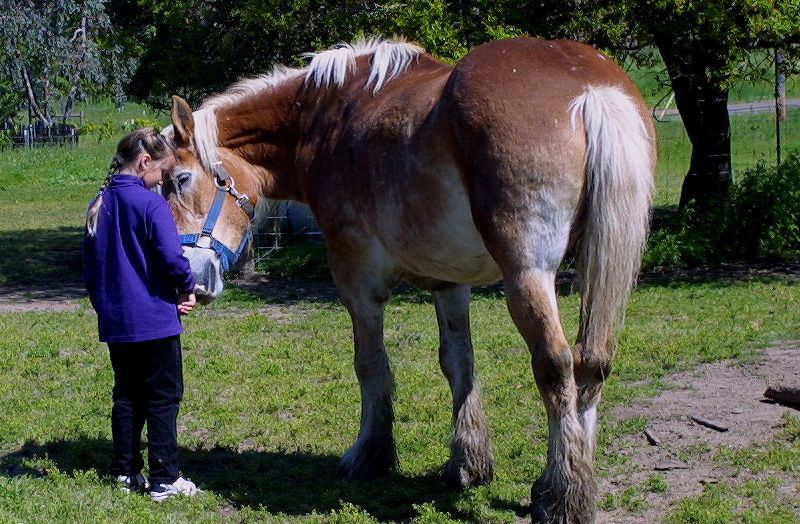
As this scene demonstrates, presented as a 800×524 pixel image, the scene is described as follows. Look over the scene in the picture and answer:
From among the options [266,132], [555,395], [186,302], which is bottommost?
[555,395]

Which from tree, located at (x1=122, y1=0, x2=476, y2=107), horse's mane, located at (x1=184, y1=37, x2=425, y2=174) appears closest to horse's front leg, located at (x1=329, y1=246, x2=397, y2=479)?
horse's mane, located at (x1=184, y1=37, x2=425, y2=174)

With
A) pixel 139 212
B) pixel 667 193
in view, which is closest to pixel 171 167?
pixel 139 212

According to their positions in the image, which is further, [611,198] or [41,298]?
[41,298]

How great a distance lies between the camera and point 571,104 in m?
3.96

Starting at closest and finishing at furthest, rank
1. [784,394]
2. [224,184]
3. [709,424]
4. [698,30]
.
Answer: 1. [224,184]
2. [709,424]
3. [784,394]
4. [698,30]

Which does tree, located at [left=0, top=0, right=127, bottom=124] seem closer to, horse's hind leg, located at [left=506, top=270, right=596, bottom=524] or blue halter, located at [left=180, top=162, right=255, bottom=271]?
blue halter, located at [left=180, top=162, right=255, bottom=271]

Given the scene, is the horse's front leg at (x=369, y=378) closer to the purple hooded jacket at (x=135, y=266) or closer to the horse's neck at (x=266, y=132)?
the horse's neck at (x=266, y=132)

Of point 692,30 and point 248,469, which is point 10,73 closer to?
point 692,30

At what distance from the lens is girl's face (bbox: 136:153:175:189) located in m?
4.81

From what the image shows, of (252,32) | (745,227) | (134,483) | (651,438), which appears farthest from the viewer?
(745,227)

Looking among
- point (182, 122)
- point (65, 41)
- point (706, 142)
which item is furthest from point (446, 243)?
point (65, 41)

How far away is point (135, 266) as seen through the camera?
4.70 metres

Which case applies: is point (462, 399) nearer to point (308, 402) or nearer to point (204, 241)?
point (204, 241)

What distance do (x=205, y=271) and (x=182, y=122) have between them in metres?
0.74
